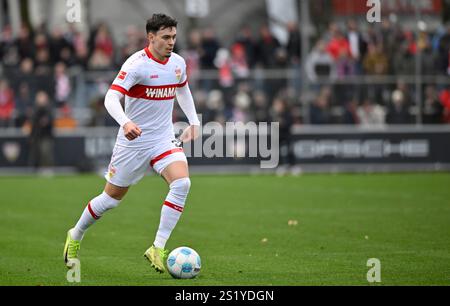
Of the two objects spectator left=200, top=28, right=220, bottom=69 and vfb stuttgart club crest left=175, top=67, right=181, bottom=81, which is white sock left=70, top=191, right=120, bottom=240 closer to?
vfb stuttgart club crest left=175, top=67, right=181, bottom=81

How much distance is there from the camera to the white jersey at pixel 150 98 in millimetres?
10516

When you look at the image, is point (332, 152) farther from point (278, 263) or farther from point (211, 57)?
point (278, 263)

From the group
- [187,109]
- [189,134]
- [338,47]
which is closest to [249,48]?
[338,47]

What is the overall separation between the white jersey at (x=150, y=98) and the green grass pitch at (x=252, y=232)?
1385mm

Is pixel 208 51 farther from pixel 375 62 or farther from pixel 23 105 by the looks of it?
pixel 23 105

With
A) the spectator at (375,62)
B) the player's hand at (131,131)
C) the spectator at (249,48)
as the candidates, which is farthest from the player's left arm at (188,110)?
the spectator at (249,48)

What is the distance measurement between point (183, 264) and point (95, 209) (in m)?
1.46

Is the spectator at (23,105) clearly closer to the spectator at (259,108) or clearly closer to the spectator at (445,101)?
the spectator at (259,108)

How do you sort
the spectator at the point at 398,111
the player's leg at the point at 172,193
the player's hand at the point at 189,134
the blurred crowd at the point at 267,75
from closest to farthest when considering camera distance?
the player's leg at the point at 172,193 < the player's hand at the point at 189,134 < the blurred crowd at the point at 267,75 < the spectator at the point at 398,111

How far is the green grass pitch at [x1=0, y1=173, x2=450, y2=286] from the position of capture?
32.8 feet

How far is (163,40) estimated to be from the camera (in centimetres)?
1045

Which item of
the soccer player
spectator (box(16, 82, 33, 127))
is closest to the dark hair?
the soccer player
